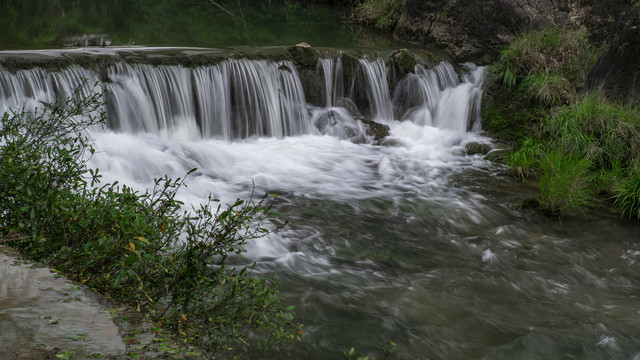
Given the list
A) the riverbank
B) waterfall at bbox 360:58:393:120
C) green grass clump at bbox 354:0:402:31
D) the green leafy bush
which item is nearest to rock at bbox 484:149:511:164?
waterfall at bbox 360:58:393:120

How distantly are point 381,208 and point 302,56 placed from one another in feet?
15.7

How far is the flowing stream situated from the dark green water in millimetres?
1928

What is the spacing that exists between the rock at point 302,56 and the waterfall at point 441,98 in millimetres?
1876

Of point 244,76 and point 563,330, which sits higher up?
point 244,76

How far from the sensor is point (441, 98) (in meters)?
11.7

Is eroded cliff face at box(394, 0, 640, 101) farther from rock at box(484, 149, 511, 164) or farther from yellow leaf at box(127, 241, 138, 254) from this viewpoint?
yellow leaf at box(127, 241, 138, 254)

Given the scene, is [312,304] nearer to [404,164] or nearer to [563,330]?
[563,330]

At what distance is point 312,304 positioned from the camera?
190 inches

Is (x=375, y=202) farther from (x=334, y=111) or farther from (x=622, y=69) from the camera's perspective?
(x=622, y=69)

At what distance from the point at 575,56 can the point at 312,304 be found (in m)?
8.25

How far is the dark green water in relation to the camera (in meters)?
11.6

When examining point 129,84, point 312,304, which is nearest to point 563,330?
point 312,304

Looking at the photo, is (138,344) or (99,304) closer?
(138,344)

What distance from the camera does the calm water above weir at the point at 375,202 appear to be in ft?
15.4
